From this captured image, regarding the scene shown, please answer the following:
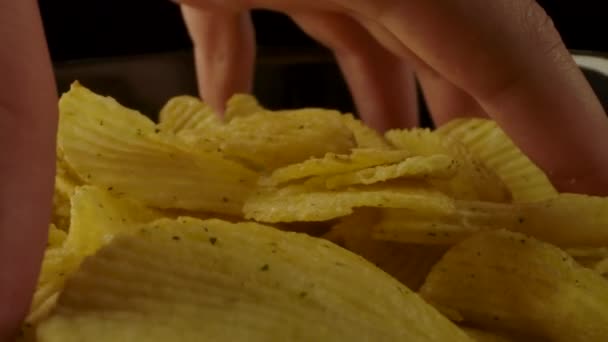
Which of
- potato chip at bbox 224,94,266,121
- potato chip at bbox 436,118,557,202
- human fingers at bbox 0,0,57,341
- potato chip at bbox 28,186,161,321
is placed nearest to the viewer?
human fingers at bbox 0,0,57,341

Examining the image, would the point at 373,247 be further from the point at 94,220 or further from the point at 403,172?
the point at 94,220

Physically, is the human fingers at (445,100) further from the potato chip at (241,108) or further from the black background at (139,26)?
the black background at (139,26)

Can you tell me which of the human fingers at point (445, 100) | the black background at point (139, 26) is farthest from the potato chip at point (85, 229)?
the black background at point (139, 26)

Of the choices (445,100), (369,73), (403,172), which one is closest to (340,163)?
(403,172)

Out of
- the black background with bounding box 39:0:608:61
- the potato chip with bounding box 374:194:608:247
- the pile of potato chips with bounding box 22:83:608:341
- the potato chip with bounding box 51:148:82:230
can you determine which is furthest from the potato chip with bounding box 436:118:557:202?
the black background with bounding box 39:0:608:61

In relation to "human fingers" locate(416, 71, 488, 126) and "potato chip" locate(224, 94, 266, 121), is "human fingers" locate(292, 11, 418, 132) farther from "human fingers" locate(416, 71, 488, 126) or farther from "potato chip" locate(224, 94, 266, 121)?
"potato chip" locate(224, 94, 266, 121)

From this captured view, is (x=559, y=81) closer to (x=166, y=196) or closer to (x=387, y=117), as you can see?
(x=166, y=196)

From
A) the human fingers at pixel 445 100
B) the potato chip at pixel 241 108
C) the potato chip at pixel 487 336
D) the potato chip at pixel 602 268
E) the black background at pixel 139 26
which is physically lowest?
the black background at pixel 139 26
